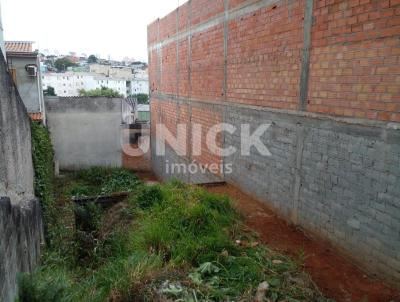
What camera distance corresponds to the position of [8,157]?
497cm

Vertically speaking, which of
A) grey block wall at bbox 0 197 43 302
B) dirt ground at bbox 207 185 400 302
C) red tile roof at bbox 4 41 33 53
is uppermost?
red tile roof at bbox 4 41 33 53

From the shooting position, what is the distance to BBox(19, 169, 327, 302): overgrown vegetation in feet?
9.66

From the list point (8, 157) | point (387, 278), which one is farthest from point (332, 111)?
point (8, 157)

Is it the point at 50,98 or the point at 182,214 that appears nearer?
the point at 182,214

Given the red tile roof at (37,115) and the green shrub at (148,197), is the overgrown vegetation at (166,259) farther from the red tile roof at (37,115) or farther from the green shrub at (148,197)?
the red tile roof at (37,115)

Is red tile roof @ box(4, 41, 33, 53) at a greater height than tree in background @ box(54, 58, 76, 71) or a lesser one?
lesser

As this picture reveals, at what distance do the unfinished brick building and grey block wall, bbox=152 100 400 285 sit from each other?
0.5 inches

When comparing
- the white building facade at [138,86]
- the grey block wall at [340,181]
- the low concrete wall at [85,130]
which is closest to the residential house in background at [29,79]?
the low concrete wall at [85,130]

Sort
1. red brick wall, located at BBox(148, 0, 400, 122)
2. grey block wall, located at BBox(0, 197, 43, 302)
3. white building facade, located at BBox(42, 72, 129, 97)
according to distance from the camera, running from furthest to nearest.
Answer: white building facade, located at BBox(42, 72, 129, 97)
red brick wall, located at BBox(148, 0, 400, 122)
grey block wall, located at BBox(0, 197, 43, 302)

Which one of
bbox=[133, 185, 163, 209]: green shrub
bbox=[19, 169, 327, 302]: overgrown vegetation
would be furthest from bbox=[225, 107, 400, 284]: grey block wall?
bbox=[133, 185, 163, 209]: green shrub

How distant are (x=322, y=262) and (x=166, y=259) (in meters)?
1.83

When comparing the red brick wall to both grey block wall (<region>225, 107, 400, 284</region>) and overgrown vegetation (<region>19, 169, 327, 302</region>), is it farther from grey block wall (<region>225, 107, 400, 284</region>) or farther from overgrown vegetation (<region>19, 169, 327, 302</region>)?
overgrown vegetation (<region>19, 169, 327, 302</region>)

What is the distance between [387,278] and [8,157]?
5.25 m

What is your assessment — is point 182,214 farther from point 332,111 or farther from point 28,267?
point 332,111
